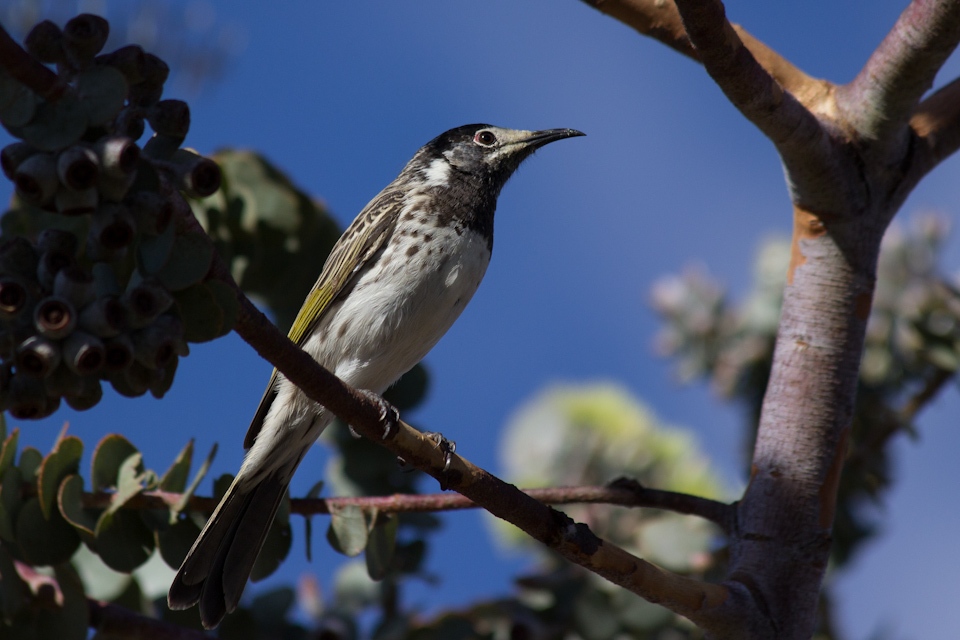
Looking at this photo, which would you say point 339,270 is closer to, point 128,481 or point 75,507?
point 128,481

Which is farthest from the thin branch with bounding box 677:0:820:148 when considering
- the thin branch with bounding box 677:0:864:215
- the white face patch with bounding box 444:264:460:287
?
the white face patch with bounding box 444:264:460:287

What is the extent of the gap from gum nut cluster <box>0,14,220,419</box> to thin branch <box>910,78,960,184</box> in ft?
6.82

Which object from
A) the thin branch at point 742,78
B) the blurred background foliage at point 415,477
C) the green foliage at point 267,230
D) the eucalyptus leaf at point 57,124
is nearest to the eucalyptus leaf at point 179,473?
the blurred background foliage at point 415,477

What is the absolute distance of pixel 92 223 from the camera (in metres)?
1.60

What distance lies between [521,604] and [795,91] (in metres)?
1.76

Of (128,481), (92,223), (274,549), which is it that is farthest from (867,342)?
(92,223)

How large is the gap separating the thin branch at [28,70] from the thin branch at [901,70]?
2.07 m

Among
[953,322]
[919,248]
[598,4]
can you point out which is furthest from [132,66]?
[919,248]

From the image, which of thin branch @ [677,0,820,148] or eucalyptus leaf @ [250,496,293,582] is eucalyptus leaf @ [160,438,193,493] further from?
thin branch @ [677,0,820,148]

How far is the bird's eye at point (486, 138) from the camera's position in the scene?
14.6 ft

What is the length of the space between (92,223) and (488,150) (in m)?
2.93

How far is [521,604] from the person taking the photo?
10.6ft

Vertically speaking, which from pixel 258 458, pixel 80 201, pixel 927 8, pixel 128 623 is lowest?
pixel 128 623

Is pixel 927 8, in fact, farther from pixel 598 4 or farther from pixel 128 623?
pixel 128 623
